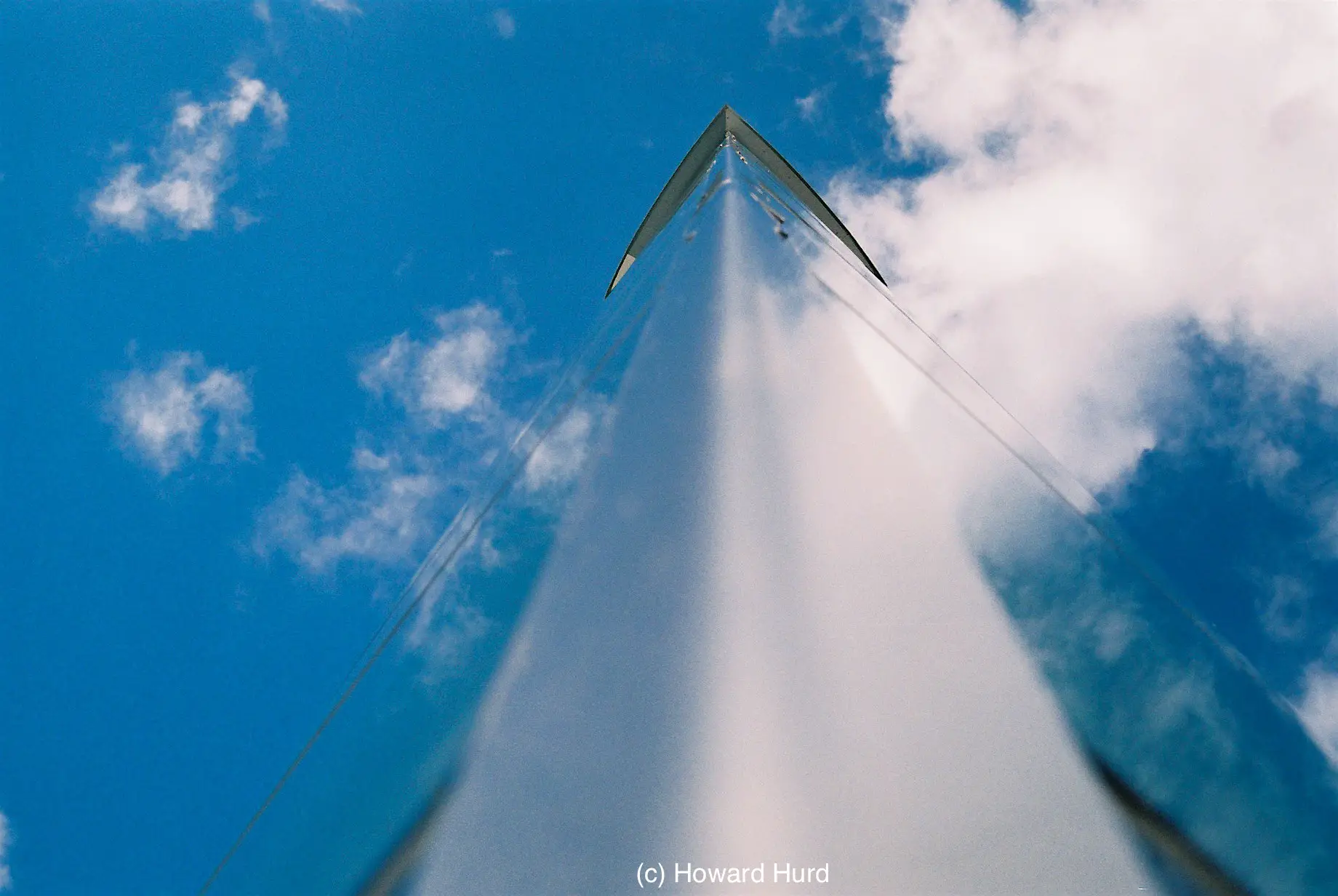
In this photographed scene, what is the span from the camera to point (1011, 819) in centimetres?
200

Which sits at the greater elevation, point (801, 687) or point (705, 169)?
point (705, 169)

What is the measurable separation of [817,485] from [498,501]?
152 centimetres

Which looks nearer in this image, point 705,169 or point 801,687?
point 801,687

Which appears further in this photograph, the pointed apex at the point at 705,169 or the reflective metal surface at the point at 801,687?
the pointed apex at the point at 705,169

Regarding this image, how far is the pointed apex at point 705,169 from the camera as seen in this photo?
6758mm

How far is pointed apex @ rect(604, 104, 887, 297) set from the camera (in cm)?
676

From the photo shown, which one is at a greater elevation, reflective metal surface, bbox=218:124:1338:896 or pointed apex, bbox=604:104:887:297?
pointed apex, bbox=604:104:887:297

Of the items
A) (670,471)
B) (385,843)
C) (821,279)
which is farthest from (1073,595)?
(385,843)

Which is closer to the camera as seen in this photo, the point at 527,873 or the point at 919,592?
the point at 527,873

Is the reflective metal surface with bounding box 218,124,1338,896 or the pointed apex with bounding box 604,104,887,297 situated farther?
the pointed apex with bounding box 604,104,887,297

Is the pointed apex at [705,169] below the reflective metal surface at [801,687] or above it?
above

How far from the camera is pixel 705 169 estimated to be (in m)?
6.13

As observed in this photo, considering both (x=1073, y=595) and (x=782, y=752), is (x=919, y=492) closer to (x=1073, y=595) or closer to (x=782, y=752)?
(x=1073, y=595)

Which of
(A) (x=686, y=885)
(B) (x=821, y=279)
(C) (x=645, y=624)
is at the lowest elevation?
(A) (x=686, y=885)
